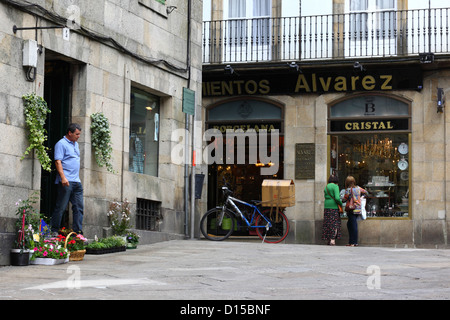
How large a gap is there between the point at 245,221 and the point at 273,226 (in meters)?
0.66

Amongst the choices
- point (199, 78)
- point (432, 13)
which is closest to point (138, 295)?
point (199, 78)

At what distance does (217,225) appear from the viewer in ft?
59.8

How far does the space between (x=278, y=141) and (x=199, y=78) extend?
10.1ft

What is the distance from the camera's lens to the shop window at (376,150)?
792 inches

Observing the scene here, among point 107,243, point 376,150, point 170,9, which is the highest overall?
point 170,9

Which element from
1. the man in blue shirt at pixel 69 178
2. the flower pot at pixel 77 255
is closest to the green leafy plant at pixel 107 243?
the man in blue shirt at pixel 69 178

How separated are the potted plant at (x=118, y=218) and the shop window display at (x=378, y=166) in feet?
22.3

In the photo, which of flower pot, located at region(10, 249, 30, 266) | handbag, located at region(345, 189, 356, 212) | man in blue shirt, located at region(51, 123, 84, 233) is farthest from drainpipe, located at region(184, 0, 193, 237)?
flower pot, located at region(10, 249, 30, 266)

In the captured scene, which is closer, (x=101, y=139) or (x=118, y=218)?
(x=101, y=139)

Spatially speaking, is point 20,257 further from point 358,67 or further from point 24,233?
point 358,67

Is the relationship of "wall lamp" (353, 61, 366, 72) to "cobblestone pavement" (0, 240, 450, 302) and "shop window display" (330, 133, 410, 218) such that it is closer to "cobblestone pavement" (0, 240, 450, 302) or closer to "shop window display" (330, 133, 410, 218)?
"shop window display" (330, 133, 410, 218)

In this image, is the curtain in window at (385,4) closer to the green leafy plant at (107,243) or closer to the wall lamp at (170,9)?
the wall lamp at (170,9)

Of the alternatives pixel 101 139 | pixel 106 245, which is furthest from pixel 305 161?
pixel 106 245
